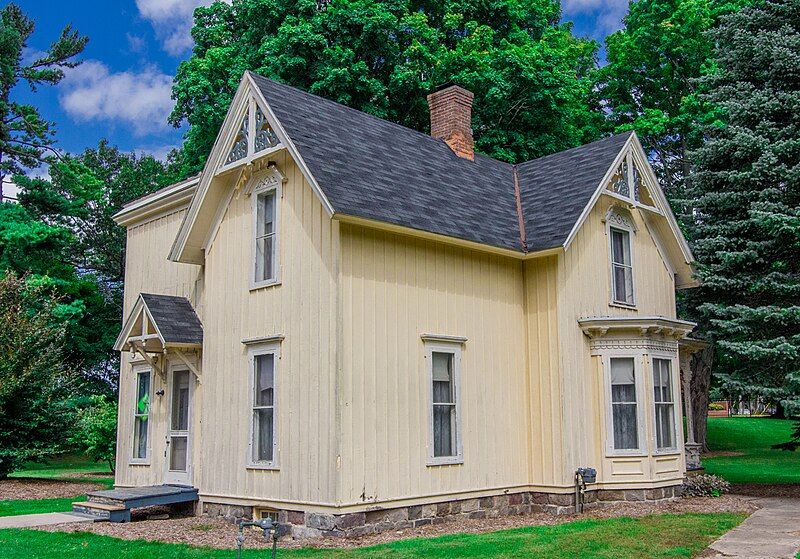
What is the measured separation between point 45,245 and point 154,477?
61.3 feet

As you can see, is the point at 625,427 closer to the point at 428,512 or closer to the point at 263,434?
the point at 428,512

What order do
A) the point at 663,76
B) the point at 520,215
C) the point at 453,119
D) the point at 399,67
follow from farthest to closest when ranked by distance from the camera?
1. the point at 663,76
2. the point at 399,67
3. the point at 453,119
4. the point at 520,215

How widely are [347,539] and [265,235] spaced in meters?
5.58

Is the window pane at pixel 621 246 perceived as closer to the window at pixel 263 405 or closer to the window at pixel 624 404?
the window at pixel 624 404

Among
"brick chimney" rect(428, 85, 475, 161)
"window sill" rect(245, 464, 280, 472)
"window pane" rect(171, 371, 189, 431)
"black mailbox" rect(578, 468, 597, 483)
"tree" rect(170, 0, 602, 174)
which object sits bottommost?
"black mailbox" rect(578, 468, 597, 483)

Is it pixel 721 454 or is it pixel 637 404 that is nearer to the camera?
pixel 637 404

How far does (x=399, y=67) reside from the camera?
94.9 ft

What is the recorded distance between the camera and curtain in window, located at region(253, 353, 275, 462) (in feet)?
46.1

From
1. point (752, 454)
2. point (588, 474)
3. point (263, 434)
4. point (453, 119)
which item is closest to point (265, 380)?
point (263, 434)

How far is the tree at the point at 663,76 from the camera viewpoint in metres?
30.2

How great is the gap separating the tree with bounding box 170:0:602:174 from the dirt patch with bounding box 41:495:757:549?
53.6 ft

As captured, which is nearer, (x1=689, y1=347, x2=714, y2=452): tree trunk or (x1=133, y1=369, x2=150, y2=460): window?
(x1=133, y1=369, x2=150, y2=460): window

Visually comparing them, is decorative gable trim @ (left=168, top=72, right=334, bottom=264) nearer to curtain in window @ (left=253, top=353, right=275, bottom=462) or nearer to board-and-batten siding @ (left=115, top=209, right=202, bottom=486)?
board-and-batten siding @ (left=115, top=209, right=202, bottom=486)

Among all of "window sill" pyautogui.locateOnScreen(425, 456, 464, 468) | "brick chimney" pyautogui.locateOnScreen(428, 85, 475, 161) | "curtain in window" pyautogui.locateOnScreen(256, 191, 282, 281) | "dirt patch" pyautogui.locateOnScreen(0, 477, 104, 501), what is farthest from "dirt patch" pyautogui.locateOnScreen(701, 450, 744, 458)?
"curtain in window" pyautogui.locateOnScreen(256, 191, 282, 281)
